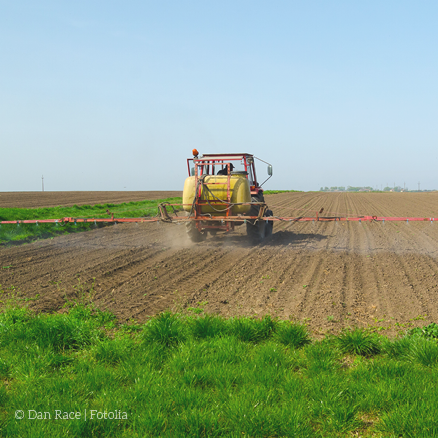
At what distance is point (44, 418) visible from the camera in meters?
2.97

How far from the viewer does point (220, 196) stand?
11.1 metres

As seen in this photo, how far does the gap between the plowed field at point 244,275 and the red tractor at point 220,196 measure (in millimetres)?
667

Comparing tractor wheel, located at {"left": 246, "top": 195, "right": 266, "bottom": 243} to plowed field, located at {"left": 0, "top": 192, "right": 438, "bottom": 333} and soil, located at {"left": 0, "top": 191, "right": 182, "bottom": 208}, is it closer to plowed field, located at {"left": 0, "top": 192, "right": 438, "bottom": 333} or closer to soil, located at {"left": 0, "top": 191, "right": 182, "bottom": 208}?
plowed field, located at {"left": 0, "top": 192, "right": 438, "bottom": 333}

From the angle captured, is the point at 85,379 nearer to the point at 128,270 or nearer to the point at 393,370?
the point at 393,370

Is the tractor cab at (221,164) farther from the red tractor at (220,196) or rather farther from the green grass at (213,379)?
the green grass at (213,379)

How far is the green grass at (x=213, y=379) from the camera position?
2883mm

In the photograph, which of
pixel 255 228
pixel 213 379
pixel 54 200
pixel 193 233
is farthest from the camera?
pixel 54 200

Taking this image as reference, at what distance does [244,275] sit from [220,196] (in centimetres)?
373

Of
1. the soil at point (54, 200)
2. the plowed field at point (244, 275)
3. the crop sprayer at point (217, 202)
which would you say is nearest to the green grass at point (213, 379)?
the plowed field at point (244, 275)

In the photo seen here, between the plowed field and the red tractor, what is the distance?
667 mm

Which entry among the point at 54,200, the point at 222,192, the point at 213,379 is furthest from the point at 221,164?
→ the point at 54,200

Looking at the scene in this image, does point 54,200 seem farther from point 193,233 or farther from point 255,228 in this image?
point 255,228

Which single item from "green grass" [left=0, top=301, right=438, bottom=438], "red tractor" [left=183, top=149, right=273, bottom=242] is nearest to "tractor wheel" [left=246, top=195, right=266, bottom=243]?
"red tractor" [left=183, top=149, right=273, bottom=242]

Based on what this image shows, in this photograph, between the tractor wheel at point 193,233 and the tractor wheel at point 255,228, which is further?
the tractor wheel at point 255,228
